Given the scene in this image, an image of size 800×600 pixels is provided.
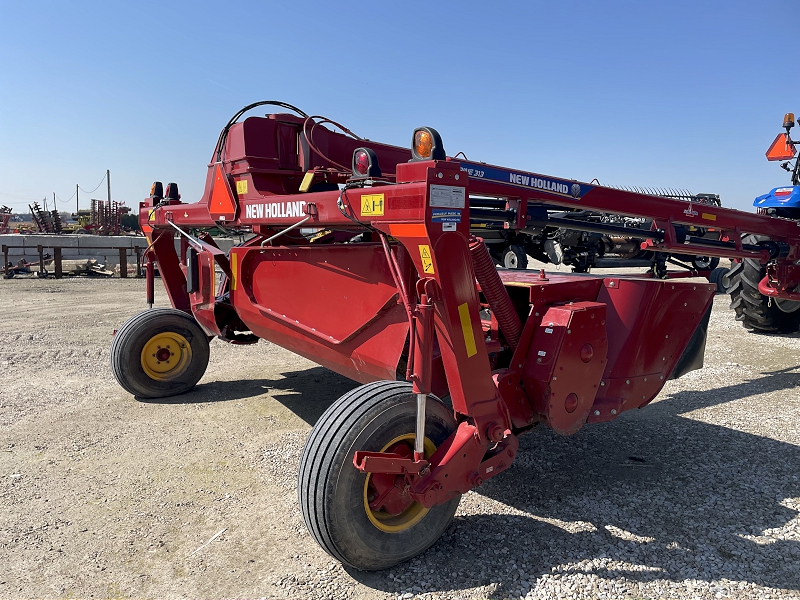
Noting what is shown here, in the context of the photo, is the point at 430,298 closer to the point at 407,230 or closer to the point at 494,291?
the point at 407,230

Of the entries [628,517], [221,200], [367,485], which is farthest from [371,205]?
[221,200]

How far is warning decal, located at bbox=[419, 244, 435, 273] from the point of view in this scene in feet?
7.88

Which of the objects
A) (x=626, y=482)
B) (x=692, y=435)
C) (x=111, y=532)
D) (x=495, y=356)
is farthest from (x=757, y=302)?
(x=111, y=532)

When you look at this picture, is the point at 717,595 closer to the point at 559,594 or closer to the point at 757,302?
the point at 559,594

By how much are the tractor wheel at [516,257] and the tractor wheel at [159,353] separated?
6.93 meters

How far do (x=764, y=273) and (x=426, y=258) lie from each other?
21.3 feet

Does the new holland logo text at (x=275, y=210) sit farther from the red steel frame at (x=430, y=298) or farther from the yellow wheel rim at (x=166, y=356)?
the yellow wheel rim at (x=166, y=356)

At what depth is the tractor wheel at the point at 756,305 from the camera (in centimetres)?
734

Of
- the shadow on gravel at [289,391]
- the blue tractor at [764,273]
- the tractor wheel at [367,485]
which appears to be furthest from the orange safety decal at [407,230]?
the blue tractor at [764,273]

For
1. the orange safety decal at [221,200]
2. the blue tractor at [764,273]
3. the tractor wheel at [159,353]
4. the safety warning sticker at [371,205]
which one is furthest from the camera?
the blue tractor at [764,273]

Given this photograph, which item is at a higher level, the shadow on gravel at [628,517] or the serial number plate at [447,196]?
the serial number plate at [447,196]

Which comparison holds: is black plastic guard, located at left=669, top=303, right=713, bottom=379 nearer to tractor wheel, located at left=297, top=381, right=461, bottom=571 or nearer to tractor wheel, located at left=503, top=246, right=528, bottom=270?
tractor wheel, located at left=297, top=381, right=461, bottom=571

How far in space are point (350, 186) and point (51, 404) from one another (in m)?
3.59

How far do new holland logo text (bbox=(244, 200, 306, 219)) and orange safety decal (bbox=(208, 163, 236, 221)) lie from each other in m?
0.27
